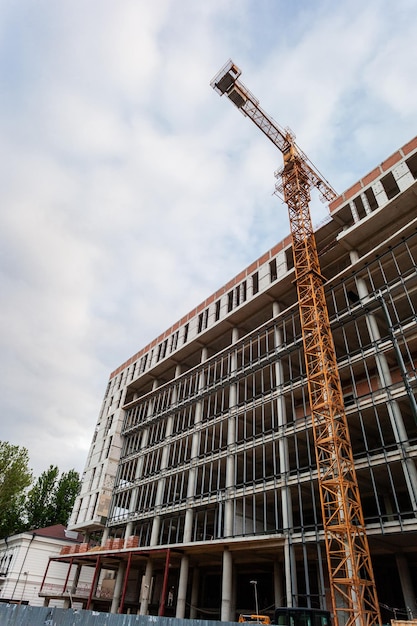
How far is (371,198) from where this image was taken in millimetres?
30062

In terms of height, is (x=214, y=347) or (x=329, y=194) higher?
(x=329, y=194)

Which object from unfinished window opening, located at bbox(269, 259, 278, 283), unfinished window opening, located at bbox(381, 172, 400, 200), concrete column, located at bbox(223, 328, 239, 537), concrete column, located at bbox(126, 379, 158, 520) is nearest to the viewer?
unfinished window opening, located at bbox(381, 172, 400, 200)

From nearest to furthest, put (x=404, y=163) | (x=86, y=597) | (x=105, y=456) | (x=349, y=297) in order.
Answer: (x=404, y=163) → (x=349, y=297) → (x=86, y=597) → (x=105, y=456)

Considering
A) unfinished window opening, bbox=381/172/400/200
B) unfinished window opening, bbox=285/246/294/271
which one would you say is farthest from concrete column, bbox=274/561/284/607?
unfinished window opening, bbox=381/172/400/200

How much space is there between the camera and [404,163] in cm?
2745

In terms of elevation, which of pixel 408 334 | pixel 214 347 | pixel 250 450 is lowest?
pixel 250 450

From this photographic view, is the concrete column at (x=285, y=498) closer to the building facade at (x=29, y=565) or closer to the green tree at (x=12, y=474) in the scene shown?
the building facade at (x=29, y=565)

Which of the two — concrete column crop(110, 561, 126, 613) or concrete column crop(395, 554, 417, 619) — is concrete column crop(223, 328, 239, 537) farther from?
concrete column crop(110, 561, 126, 613)

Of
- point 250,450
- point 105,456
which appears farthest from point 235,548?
point 105,456

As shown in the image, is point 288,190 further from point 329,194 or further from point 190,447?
point 190,447

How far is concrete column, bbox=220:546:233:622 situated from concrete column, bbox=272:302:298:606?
3796mm

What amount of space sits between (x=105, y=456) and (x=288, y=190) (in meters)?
Result: 35.5

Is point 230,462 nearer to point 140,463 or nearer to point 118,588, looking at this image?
point 140,463

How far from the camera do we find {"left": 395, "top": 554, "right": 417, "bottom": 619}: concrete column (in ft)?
66.3
